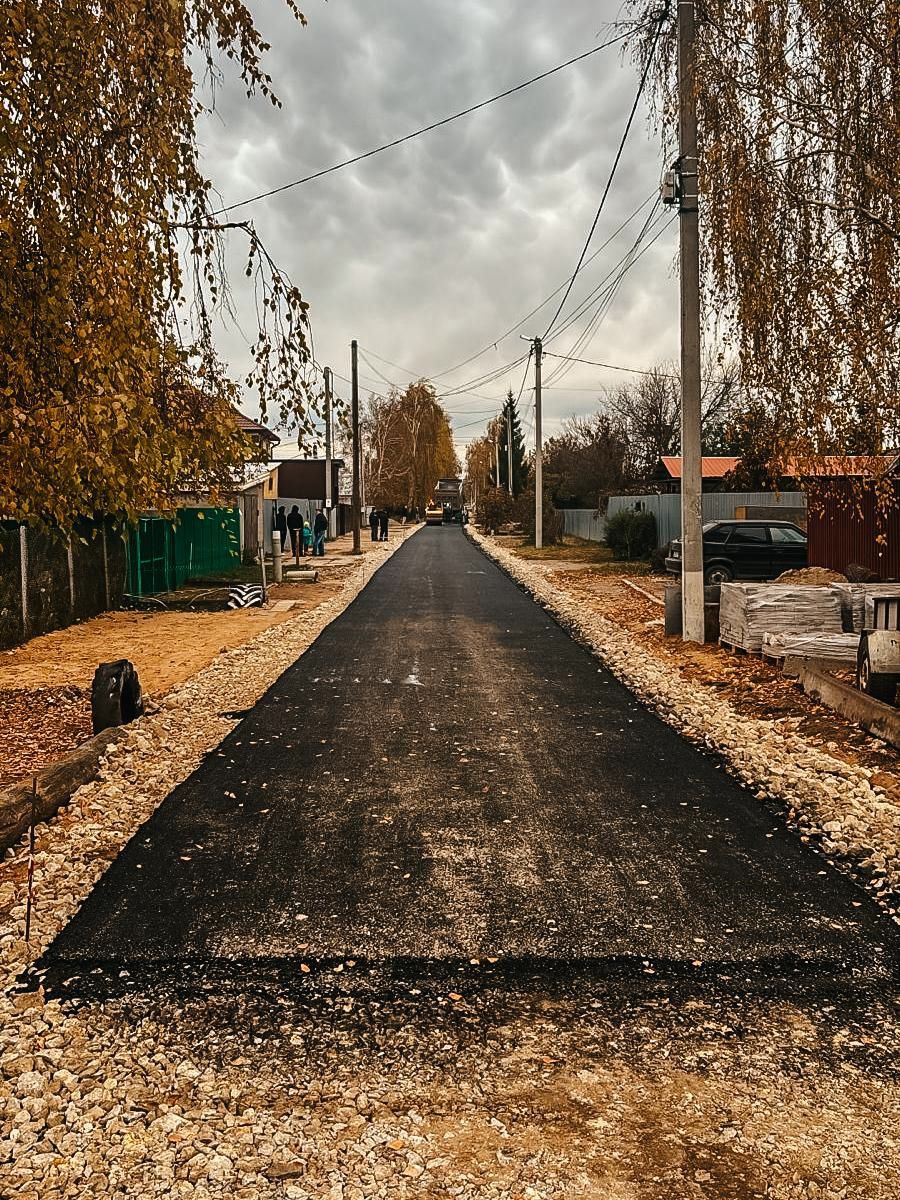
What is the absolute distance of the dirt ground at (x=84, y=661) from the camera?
8273 mm

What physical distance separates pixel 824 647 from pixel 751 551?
1121cm

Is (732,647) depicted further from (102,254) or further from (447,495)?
(447,495)

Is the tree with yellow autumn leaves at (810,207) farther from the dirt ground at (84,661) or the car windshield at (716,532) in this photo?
the car windshield at (716,532)

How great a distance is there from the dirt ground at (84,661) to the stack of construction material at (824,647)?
6827mm

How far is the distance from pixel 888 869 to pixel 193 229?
514cm

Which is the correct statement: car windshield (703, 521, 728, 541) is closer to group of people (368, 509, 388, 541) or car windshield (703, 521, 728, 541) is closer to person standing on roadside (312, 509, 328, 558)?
person standing on roadside (312, 509, 328, 558)

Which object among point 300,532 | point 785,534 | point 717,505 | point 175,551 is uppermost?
point 717,505

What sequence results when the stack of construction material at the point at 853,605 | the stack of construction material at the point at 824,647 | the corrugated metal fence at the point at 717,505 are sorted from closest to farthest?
the stack of construction material at the point at 824,647 < the stack of construction material at the point at 853,605 < the corrugated metal fence at the point at 717,505

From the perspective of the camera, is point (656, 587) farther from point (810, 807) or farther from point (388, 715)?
point (810, 807)

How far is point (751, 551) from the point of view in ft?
71.7

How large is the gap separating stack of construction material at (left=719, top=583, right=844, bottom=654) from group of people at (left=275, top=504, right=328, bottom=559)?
18839 mm

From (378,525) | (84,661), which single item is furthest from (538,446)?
(84,661)

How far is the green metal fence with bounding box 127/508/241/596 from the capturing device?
1916cm

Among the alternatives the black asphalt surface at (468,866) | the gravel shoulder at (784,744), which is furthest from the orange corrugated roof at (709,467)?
the black asphalt surface at (468,866)
